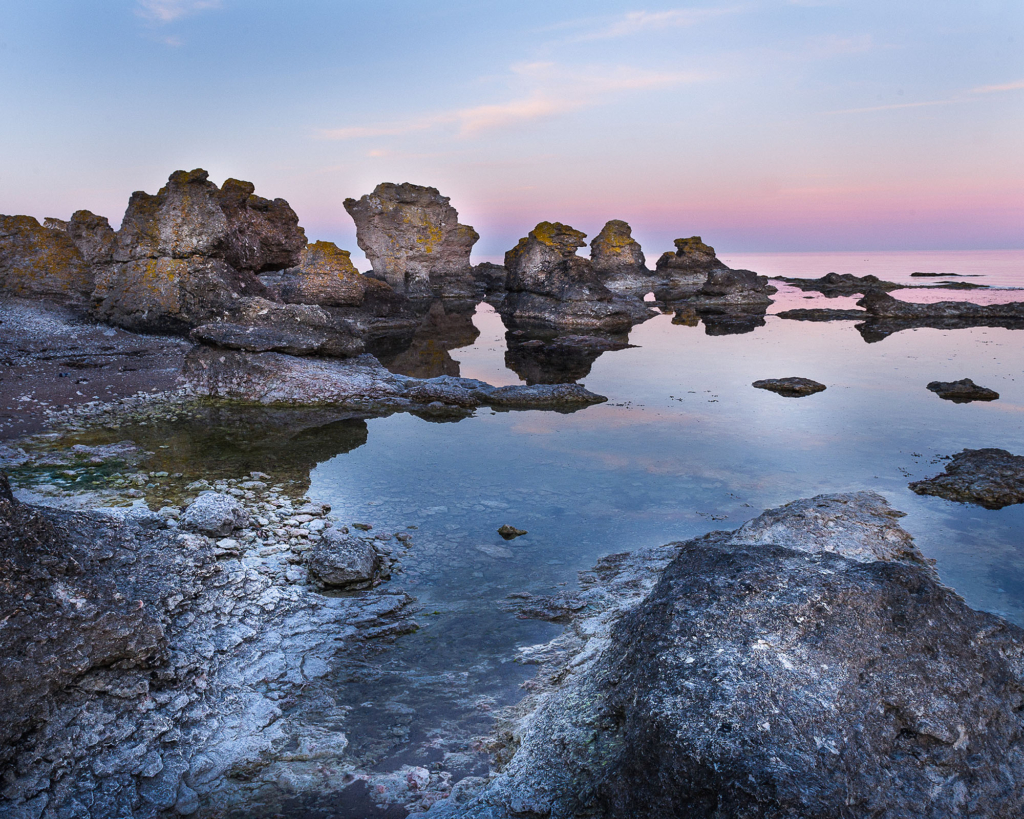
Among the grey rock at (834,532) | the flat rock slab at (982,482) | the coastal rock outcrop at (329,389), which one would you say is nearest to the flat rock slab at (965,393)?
the flat rock slab at (982,482)

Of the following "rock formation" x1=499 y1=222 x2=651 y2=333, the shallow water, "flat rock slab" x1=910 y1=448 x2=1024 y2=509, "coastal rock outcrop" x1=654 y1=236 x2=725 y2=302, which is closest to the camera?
the shallow water

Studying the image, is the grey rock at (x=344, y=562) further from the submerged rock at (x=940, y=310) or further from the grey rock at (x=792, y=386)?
the submerged rock at (x=940, y=310)

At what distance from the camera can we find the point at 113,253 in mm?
20984

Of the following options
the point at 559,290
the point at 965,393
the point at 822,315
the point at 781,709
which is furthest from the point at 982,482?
the point at 822,315

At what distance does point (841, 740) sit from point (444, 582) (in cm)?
424

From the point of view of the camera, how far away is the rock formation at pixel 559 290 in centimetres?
3284

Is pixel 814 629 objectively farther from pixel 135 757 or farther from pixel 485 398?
pixel 485 398

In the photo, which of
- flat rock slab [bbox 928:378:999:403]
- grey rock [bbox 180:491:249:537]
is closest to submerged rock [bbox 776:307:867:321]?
flat rock slab [bbox 928:378:999:403]

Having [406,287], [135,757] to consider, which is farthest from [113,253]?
[406,287]

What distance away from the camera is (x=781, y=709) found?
319 cm

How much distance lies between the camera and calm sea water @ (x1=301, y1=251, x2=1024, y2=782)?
214 inches

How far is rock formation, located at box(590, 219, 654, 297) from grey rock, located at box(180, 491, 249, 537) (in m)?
53.1

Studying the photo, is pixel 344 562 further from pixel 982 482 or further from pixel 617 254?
pixel 617 254

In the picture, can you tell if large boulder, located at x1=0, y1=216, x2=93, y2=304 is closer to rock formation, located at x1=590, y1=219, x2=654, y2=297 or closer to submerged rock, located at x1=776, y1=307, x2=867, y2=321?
submerged rock, located at x1=776, y1=307, x2=867, y2=321
